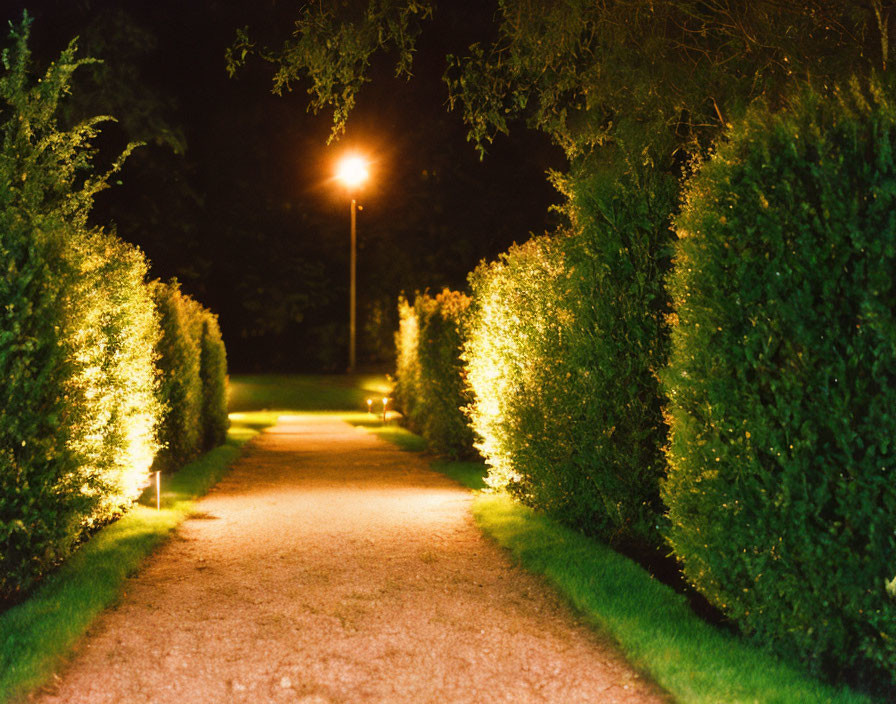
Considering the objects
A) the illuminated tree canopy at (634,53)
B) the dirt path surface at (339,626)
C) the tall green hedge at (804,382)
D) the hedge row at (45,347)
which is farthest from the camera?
the illuminated tree canopy at (634,53)

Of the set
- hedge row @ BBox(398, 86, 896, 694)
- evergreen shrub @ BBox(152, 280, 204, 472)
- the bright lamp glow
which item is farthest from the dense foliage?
the bright lamp glow

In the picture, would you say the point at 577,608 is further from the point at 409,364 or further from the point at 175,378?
the point at 409,364

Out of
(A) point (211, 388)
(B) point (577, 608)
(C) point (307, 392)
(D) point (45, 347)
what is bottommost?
(B) point (577, 608)

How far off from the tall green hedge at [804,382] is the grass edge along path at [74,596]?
14.7 feet

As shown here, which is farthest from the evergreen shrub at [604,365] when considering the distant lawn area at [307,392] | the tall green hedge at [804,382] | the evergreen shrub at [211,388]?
the distant lawn area at [307,392]

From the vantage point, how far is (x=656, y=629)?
596cm

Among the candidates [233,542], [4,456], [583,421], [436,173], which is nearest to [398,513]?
[233,542]

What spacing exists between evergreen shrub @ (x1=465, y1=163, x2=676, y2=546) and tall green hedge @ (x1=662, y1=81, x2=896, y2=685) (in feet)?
8.32

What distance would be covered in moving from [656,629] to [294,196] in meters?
55.2

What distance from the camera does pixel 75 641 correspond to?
576 centimetres

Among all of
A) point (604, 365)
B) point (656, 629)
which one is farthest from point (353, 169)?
point (656, 629)

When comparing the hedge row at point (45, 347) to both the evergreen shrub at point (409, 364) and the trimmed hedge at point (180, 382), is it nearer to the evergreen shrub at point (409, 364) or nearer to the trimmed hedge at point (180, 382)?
the trimmed hedge at point (180, 382)

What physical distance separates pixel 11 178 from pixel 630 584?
20.7 feet

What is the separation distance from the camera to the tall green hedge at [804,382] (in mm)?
4930
